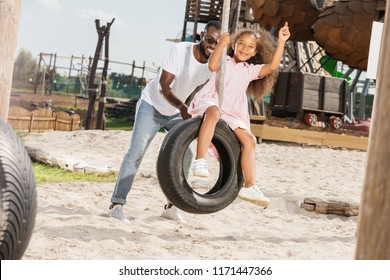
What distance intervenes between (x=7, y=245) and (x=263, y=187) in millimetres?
4301

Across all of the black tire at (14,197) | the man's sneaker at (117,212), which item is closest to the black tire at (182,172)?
the black tire at (14,197)

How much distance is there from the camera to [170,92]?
272 centimetres

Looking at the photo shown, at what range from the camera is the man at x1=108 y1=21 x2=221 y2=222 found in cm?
266

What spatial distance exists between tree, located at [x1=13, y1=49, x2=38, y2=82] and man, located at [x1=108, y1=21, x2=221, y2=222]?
21.0m

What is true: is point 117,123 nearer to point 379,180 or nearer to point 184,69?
point 184,69

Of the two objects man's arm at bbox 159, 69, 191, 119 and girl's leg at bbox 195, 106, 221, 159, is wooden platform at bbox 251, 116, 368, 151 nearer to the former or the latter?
man's arm at bbox 159, 69, 191, 119

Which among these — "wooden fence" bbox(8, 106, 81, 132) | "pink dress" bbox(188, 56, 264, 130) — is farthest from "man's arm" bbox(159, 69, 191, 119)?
"wooden fence" bbox(8, 106, 81, 132)

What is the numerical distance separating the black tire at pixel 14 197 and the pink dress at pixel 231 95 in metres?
0.73

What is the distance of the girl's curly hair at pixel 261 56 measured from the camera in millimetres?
2459

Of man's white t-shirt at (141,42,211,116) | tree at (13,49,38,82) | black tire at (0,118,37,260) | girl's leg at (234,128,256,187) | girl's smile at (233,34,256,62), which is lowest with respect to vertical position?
black tire at (0,118,37,260)
